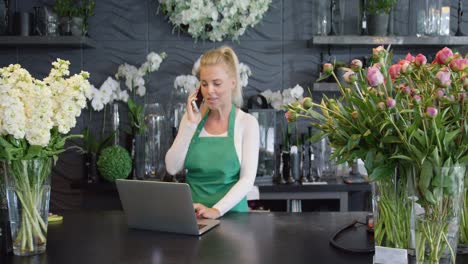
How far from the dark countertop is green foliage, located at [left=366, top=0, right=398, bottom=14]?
7.17 feet

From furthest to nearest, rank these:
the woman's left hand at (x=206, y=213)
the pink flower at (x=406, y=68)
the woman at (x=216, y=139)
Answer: the woman at (x=216, y=139)
the woman's left hand at (x=206, y=213)
the pink flower at (x=406, y=68)

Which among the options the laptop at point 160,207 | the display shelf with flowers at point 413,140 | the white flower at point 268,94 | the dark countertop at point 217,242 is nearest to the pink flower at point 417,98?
the display shelf with flowers at point 413,140

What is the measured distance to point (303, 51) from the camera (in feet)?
15.0

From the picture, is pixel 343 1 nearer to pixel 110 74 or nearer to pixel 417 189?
pixel 110 74

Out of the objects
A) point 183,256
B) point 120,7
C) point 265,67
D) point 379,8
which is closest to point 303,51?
point 265,67

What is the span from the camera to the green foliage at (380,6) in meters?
4.32

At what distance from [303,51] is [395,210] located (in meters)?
2.97

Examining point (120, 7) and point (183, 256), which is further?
point (120, 7)

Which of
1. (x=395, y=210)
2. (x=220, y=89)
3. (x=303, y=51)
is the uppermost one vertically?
(x=303, y=51)

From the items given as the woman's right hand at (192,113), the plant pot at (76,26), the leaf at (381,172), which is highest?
the plant pot at (76,26)

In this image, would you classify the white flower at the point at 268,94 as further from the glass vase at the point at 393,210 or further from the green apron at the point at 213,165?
the glass vase at the point at 393,210

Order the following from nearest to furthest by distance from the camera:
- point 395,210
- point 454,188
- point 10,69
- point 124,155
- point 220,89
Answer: point 454,188, point 395,210, point 10,69, point 220,89, point 124,155

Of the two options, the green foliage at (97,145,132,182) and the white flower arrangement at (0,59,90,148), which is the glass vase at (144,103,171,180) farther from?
the white flower arrangement at (0,59,90,148)

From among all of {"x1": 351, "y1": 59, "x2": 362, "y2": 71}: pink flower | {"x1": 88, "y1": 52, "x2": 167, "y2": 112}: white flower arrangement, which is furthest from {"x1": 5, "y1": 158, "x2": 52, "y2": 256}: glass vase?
{"x1": 88, "y1": 52, "x2": 167, "y2": 112}: white flower arrangement
